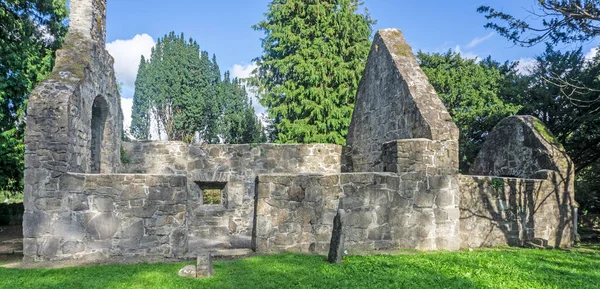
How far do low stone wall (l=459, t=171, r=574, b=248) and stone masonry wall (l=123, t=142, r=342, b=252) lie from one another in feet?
16.2

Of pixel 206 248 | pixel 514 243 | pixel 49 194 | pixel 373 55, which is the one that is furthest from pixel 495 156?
pixel 49 194

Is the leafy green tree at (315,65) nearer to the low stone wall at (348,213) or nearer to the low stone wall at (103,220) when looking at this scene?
the low stone wall at (348,213)

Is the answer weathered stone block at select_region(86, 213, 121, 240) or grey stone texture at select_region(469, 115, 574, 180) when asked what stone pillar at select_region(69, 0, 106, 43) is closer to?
weathered stone block at select_region(86, 213, 121, 240)

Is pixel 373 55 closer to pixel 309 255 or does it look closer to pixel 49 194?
pixel 309 255

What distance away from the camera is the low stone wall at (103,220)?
6.98 metres

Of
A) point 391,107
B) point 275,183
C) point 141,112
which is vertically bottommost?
point 275,183

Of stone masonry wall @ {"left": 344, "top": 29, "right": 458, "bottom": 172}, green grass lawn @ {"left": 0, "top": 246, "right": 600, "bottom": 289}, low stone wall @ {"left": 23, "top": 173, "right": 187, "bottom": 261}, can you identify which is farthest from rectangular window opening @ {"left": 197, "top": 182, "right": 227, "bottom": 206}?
green grass lawn @ {"left": 0, "top": 246, "right": 600, "bottom": 289}

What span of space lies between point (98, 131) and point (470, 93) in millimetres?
21236

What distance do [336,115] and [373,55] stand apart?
10.1 m

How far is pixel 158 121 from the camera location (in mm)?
32062

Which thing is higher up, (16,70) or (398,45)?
(398,45)

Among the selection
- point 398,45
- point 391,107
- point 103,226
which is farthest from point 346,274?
point 398,45

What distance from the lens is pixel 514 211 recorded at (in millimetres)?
9398

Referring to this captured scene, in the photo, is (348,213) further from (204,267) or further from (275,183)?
(204,267)
